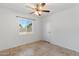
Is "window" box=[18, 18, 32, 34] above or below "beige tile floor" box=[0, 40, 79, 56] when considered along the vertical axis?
above

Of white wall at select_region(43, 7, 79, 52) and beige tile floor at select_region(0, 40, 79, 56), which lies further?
white wall at select_region(43, 7, 79, 52)

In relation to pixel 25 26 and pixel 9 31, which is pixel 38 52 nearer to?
pixel 9 31

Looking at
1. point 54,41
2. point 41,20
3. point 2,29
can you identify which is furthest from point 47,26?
point 2,29

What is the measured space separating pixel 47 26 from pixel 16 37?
202 centimetres

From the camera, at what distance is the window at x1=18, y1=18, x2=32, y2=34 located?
12.8ft

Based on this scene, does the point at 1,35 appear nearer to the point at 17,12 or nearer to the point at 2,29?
the point at 2,29

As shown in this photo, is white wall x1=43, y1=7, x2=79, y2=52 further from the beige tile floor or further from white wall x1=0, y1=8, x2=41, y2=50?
white wall x1=0, y1=8, x2=41, y2=50

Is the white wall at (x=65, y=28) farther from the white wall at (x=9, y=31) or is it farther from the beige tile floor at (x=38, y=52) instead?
the white wall at (x=9, y=31)

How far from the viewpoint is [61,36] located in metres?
3.61

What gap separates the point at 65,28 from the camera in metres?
3.37

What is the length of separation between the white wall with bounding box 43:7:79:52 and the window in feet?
3.86

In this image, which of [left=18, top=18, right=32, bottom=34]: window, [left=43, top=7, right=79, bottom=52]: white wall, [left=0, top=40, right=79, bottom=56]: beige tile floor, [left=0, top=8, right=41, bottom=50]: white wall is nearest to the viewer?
[left=0, top=40, right=79, bottom=56]: beige tile floor

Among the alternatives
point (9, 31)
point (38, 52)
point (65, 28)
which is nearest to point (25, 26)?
point (9, 31)

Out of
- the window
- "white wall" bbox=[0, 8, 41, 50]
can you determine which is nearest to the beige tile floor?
"white wall" bbox=[0, 8, 41, 50]
